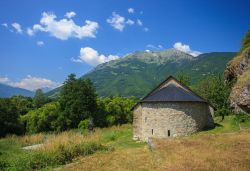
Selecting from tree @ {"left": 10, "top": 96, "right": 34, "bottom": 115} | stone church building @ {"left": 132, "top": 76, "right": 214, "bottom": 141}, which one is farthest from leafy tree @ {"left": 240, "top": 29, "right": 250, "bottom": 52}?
tree @ {"left": 10, "top": 96, "right": 34, "bottom": 115}

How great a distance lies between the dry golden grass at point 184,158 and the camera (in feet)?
41.4

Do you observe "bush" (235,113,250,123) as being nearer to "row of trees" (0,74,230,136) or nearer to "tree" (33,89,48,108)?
"row of trees" (0,74,230,136)

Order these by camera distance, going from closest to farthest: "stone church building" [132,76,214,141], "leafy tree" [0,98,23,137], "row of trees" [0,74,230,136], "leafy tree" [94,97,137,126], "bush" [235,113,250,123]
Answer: "stone church building" [132,76,214,141] < "bush" [235,113,250,123] < "leafy tree" [0,98,23,137] < "row of trees" [0,74,230,136] < "leafy tree" [94,97,137,126]

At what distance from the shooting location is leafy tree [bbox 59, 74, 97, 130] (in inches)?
1975

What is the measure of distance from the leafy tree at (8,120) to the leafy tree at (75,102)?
24.3 feet

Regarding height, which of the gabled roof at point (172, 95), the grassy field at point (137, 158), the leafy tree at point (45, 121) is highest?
the gabled roof at point (172, 95)

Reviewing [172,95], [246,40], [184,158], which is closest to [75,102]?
[172,95]

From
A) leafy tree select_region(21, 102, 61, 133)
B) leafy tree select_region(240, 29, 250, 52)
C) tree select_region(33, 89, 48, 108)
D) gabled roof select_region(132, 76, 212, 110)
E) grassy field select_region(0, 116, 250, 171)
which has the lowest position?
grassy field select_region(0, 116, 250, 171)

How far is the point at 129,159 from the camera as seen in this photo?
16844 millimetres

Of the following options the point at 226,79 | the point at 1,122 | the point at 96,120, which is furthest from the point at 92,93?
the point at 226,79

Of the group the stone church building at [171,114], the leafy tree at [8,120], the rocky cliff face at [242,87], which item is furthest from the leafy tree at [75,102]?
the rocky cliff face at [242,87]

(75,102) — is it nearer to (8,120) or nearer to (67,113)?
(67,113)

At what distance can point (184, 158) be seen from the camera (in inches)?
555

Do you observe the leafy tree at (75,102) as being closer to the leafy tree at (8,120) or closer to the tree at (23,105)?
the leafy tree at (8,120)
